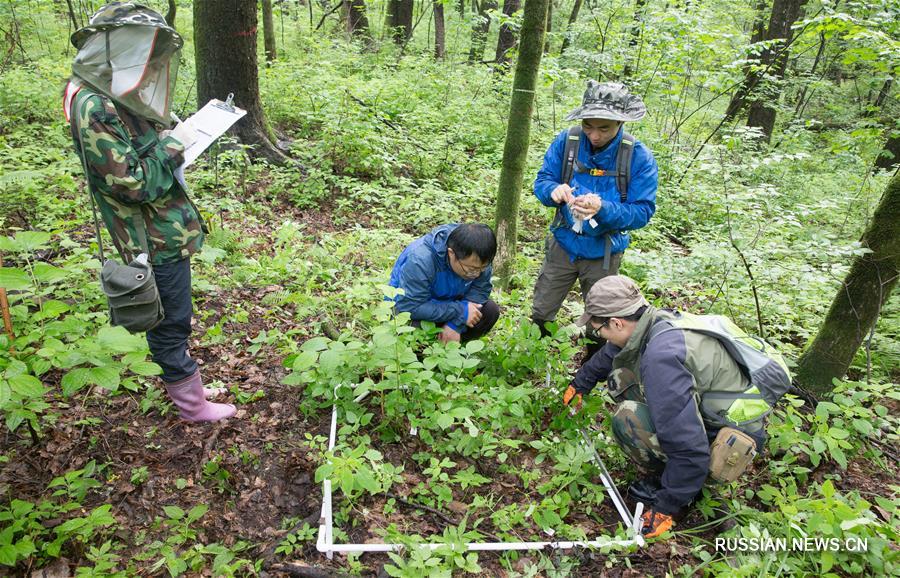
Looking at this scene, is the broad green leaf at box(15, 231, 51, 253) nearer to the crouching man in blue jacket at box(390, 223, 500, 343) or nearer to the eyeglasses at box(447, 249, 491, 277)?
the crouching man in blue jacket at box(390, 223, 500, 343)

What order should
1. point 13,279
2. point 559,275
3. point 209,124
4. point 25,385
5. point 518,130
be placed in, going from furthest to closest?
point 518,130 < point 559,275 < point 209,124 < point 13,279 < point 25,385

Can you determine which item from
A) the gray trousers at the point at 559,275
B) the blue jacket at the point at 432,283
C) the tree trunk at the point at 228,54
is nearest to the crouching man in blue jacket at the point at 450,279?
the blue jacket at the point at 432,283

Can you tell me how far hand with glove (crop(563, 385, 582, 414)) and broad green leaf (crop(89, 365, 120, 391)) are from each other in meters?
2.63

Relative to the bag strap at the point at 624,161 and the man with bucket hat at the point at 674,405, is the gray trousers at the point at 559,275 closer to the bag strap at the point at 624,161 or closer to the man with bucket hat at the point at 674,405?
the bag strap at the point at 624,161

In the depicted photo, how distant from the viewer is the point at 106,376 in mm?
2215

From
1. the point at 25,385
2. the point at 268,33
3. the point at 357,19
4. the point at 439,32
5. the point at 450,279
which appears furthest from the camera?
the point at 439,32

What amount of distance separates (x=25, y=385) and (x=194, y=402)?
1.29 m

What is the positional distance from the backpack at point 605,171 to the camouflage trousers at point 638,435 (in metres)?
1.22

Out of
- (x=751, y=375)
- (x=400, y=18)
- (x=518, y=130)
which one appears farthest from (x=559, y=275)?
(x=400, y=18)

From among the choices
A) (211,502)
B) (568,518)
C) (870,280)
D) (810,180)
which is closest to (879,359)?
(870,280)

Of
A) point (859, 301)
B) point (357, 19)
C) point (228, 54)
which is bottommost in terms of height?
point (859, 301)

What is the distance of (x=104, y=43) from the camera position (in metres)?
2.48

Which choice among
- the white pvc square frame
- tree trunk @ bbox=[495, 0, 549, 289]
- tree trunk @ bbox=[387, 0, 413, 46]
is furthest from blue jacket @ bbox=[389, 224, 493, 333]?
tree trunk @ bbox=[387, 0, 413, 46]

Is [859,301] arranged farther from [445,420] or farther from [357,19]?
[357,19]
